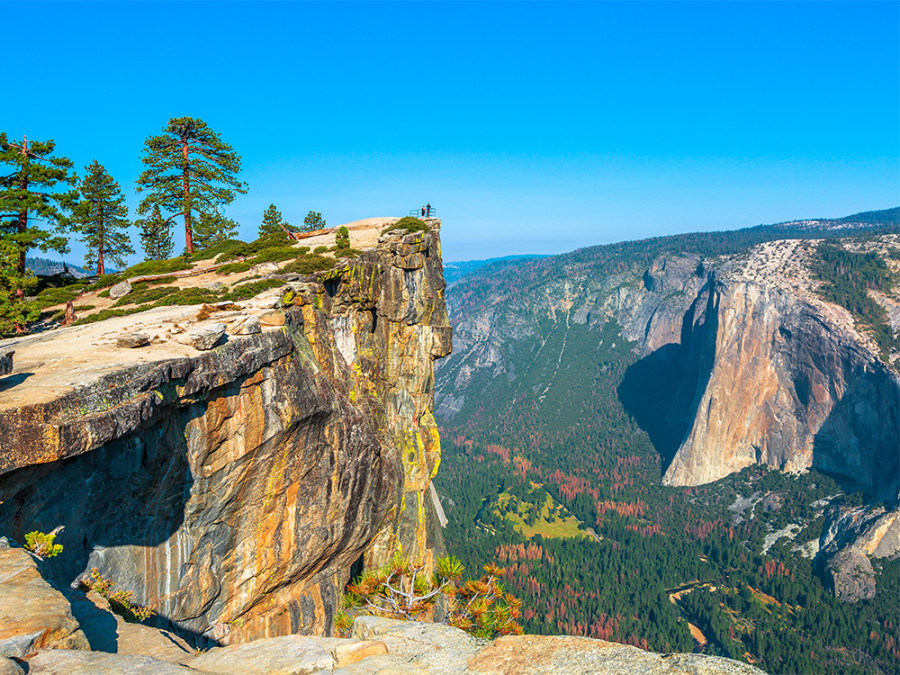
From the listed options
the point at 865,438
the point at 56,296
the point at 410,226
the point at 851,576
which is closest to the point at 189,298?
the point at 56,296

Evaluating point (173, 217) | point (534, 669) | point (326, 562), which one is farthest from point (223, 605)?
point (173, 217)

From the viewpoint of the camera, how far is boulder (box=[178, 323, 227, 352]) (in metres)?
22.3

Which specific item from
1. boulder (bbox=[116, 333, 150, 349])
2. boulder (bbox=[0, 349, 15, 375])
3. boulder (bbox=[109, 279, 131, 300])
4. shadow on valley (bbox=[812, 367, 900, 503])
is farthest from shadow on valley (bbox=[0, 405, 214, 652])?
shadow on valley (bbox=[812, 367, 900, 503])

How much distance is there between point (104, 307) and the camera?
3697cm

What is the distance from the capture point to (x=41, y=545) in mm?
14891

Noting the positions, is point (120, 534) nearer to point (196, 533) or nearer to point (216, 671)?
point (196, 533)

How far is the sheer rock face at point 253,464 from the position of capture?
16.5 meters

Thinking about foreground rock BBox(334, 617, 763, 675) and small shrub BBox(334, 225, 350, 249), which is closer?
foreground rock BBox(334, 617, 763, 675)

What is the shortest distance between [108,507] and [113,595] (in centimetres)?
305

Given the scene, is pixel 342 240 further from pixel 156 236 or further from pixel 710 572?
pixel 710 572

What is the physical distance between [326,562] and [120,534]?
16.5 m

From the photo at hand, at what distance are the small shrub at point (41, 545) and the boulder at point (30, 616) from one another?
9.85 ft

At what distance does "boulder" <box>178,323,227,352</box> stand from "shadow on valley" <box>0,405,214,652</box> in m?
2.70

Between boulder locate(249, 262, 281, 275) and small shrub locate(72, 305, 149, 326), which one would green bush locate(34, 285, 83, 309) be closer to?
small shrub locate(72, 305, 149, 326)
